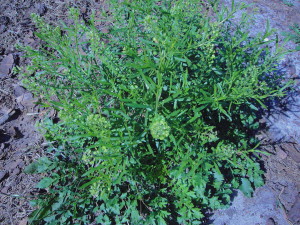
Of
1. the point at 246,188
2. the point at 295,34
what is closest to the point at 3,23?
the point at 246,188

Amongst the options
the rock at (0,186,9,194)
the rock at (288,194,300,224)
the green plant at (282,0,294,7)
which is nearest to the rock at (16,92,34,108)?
the rock at (0,186,9,194)

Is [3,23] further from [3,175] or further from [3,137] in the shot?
[3,175]

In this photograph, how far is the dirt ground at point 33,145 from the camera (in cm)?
264

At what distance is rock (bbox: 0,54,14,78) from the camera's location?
342 centimetres

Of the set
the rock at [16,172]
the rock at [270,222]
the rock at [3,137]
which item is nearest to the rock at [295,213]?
the rock at [270,222]

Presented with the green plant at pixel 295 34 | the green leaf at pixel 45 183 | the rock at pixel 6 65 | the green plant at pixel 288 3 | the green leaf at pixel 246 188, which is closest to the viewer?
the green leaf at pixel 45 183

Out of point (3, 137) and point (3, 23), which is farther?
point (3, 23)

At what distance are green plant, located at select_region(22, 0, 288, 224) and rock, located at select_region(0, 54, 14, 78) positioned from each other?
129 centimetres


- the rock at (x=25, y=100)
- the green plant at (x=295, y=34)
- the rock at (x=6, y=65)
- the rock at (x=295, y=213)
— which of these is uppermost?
the green plant at (x=295, y=34)

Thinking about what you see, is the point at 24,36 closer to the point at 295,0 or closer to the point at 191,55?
the point at 191,55

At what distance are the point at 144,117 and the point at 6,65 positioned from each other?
243 cm

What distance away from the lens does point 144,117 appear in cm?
229

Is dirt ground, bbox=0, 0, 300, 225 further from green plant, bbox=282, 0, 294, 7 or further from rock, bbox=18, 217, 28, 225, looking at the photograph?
green plant, bbox=282, 0, 294, 7

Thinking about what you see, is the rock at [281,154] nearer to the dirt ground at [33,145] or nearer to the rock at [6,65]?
the dirt ground at [33,145]
